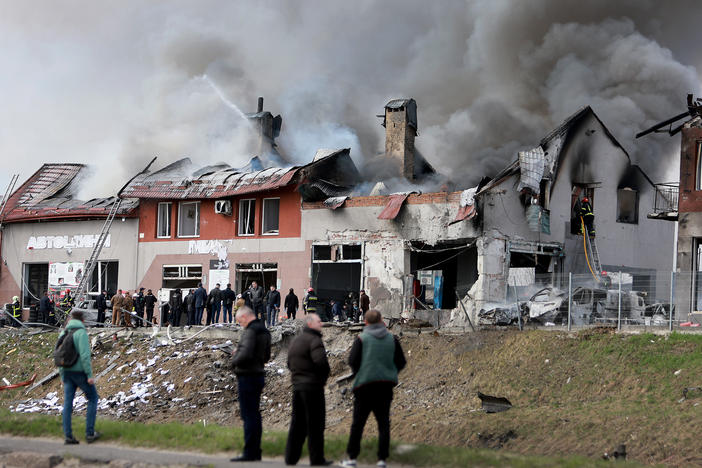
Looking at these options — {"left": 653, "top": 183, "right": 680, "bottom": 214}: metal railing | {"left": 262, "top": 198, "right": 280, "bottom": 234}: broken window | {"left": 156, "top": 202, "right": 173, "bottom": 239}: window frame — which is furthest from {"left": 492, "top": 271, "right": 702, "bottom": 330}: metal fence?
{"left": 156, "top": 202, "right": 173, "bottom": 239}: window frame

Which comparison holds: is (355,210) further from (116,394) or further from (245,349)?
(245,349)

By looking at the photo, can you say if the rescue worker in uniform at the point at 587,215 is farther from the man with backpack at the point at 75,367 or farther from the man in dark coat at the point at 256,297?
the man with backpack at the point at 75,367

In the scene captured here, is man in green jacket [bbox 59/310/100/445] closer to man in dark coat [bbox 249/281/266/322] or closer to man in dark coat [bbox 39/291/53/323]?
man in dark coat [bbox 249/281/266/322]

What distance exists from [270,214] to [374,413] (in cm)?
2354

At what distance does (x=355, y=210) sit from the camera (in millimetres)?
30219

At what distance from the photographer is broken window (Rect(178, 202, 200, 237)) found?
3456cm

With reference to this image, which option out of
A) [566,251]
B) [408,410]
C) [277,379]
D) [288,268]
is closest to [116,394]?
[277,379]

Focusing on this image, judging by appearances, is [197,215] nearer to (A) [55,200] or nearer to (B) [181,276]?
(B) [181,276]

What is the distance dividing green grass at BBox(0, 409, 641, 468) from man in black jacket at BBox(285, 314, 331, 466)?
0.67 m

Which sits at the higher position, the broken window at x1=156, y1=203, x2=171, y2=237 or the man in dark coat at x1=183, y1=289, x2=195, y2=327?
the broken window at x1=156, y1=203, x2=171, y2=237

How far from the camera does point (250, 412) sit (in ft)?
32.5

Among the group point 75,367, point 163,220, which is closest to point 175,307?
point 163,220

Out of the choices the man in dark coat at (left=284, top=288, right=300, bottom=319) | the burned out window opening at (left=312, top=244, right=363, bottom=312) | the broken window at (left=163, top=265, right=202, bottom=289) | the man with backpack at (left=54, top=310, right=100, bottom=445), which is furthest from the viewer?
the broken window at (left=163, top=265, right=202, bottom=289)

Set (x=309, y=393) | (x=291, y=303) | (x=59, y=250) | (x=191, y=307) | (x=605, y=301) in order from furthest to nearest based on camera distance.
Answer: (x=59, y=250) < (x=191, y=307) < (x=291, y=303) < (x=605, y=301) < (x=309, y=393)
